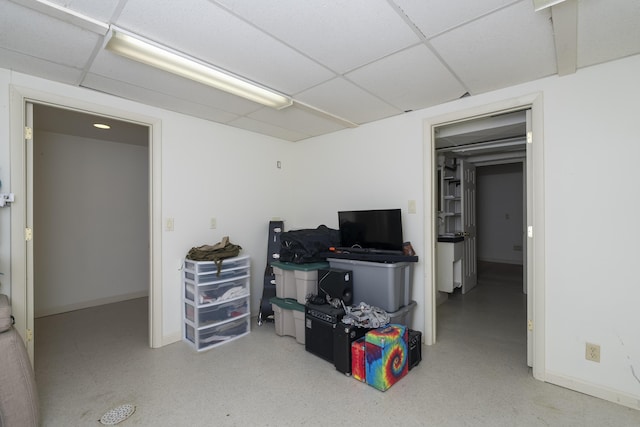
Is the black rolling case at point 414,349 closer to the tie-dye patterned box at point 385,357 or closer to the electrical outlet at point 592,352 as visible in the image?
the tie-dye patterned box at point 385,357

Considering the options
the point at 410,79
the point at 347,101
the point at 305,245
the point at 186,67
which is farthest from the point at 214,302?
the point at 410,79

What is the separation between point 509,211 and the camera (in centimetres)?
705

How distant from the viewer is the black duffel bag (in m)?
3.11

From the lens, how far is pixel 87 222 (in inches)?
165

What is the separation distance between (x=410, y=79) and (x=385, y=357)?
7.07ft

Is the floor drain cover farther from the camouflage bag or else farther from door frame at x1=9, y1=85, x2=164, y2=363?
the camouflage bag

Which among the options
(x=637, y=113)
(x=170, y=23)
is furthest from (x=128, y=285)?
(x=637, y=113)

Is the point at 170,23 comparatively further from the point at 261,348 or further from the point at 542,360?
the point at 542,360

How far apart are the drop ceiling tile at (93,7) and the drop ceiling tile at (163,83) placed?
384 millimetres

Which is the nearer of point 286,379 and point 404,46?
point 404,46

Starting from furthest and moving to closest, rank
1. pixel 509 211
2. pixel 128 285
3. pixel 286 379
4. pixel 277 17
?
1. pixel 509 211
2. pixel 128 285
3. pixel 286 379
4. pixel 277 17

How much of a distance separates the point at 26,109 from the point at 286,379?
9.64 ft

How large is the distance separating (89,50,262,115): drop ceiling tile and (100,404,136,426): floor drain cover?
237 cm

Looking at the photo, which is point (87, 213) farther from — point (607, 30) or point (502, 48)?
point (607, 30)
